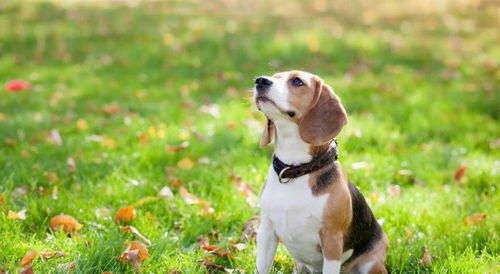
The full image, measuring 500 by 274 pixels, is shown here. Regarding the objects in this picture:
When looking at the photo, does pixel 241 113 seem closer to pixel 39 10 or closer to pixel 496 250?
pixel 496 250

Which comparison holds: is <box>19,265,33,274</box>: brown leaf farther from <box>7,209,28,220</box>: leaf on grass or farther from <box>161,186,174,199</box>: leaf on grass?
<box>161,186,174,199</box>: leaf on grass

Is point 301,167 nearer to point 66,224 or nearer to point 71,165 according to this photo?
point 66,224

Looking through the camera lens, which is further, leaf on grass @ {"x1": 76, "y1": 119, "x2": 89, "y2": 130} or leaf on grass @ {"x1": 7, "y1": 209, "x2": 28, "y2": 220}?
leaf on grass @ {"x1": 76, "y1": 119, "x2": 89, "y2": 130}

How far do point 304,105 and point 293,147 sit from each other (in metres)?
0.25

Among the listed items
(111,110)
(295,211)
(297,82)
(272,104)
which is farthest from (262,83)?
(111,110)

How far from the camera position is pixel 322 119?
10.2 ft

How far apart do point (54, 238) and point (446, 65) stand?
788cm

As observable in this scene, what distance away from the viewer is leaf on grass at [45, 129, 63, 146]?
5.79m

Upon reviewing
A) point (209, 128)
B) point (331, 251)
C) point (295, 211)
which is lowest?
point (209, 128)

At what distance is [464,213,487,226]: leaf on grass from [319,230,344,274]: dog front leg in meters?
1.63

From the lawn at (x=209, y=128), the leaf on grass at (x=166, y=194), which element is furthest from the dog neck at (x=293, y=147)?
the leaf on grass at (x=166, y=194)

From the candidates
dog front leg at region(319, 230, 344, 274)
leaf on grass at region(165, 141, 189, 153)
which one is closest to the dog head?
dog front leg at region(319, 230, 344, 274)

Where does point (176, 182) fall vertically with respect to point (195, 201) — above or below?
below

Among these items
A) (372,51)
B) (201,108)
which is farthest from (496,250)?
(372,51)
